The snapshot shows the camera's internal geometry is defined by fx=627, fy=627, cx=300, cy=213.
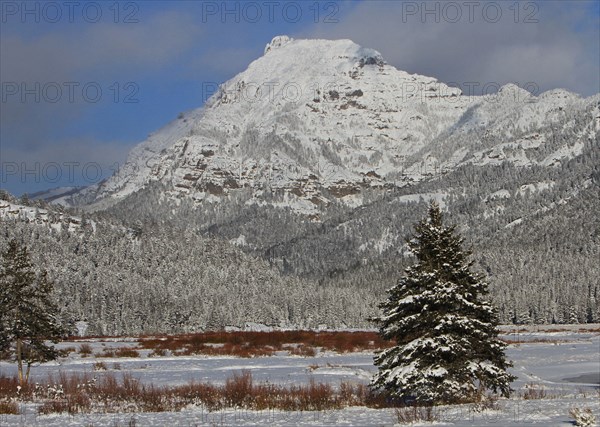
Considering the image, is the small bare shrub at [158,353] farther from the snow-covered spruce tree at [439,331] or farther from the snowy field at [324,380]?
the snow-covered spruce tree at [439,331]

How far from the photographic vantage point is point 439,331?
18.3 metres

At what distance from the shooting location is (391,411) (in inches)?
630

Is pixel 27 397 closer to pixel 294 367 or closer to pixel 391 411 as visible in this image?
pixel 391 411

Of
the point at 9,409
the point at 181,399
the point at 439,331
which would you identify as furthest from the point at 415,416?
the point at 9,409

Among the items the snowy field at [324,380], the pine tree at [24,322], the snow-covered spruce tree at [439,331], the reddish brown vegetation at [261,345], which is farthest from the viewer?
the reddish brown vegetation at [261,345]

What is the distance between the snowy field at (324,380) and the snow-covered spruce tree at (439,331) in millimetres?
1360

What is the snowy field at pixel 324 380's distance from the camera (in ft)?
46.8

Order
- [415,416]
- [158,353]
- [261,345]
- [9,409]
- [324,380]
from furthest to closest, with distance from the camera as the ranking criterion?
[261,345]
[158,353]
[324,380]
[9,409]
[415,416]

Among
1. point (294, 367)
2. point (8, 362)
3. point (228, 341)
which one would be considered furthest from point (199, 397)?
point (228, 341)

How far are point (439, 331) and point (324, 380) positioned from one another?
11.0 meters

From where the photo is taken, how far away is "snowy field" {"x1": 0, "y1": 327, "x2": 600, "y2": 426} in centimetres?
1428

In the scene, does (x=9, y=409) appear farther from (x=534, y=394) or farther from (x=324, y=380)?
(x=534, y=394)

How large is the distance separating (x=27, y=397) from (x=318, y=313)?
131364 millimetres

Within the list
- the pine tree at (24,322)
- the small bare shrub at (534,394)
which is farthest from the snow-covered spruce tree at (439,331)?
the pine tree at (24,322)
